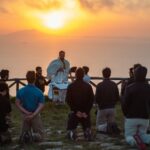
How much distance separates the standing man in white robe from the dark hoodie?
9811 millimetres

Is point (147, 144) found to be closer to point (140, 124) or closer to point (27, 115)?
point (140, 124)

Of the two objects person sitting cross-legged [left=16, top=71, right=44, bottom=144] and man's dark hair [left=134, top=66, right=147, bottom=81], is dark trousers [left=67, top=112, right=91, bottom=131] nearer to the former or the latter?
person sitting cross-legged [left=16, top=71, right=44, bottom=144]

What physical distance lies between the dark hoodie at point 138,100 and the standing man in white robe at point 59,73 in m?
9.81

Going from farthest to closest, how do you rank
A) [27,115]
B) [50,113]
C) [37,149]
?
[50,113] → [27,115] → [37,149]

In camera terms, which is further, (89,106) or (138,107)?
(89,106)

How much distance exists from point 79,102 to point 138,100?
5.37ft

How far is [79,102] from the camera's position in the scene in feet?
53.0

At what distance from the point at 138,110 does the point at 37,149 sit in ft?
7.30

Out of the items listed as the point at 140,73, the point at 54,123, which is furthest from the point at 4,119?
the point at 54,123

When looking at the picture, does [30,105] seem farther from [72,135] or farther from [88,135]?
[88,135]

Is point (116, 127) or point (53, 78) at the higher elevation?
point (53, 78)

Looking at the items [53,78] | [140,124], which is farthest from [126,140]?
[53,78]

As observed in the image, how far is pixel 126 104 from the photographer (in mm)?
15086

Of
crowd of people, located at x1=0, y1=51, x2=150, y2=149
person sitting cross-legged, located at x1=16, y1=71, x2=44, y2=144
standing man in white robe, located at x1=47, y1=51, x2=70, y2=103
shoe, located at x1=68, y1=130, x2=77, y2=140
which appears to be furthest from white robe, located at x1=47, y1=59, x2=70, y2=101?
person sitting cross-legged, located at x1=16, y1=71, x2=44, y2=144
